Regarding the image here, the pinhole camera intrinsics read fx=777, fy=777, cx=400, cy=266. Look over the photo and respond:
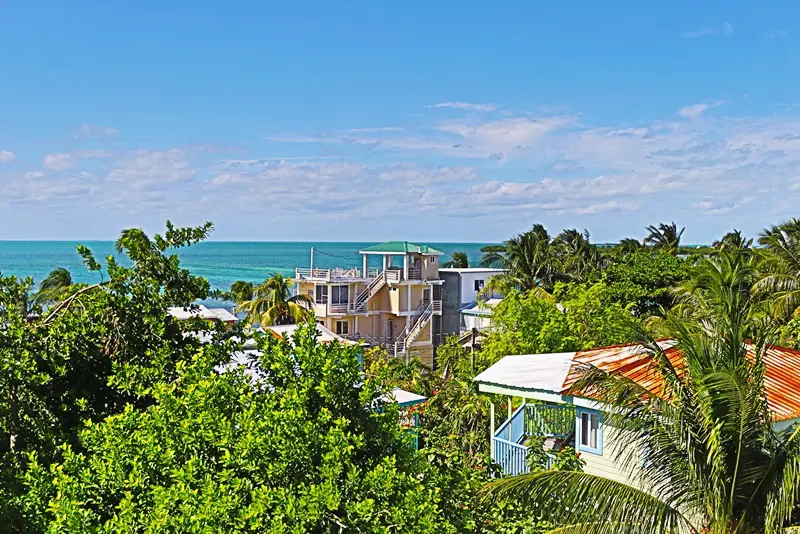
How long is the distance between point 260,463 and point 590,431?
9.33 m

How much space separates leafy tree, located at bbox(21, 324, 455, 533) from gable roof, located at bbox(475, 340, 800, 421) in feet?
17.2

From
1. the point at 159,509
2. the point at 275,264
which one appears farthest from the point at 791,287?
the point at 275,264

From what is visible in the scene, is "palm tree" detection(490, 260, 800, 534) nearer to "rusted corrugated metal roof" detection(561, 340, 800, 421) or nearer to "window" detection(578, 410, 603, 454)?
"rusted corrugated metal roof" detection(561, 340, 800, 421)

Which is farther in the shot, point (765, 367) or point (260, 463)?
point (765, 367)

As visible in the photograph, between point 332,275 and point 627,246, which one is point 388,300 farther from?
point 627,246

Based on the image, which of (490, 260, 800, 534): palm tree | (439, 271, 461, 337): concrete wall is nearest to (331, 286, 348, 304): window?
(439, 271, 461, 337): concrete wall

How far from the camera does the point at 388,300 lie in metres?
53.3

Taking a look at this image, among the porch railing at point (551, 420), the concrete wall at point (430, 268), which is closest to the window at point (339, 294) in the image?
the concrete wall at point (430, 268)

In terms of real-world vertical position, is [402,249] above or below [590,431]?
above

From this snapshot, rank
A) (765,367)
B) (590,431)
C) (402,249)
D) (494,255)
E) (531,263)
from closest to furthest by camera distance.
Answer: (765,367) < (590,431) < (531,263) < (402,249) < (494,255)

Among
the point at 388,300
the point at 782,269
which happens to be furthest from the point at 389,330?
the point at 782,269

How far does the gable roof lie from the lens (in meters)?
11.8

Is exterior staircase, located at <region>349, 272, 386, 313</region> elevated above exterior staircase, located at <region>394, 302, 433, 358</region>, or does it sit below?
above

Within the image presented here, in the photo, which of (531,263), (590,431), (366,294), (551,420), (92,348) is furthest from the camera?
(366,294)
